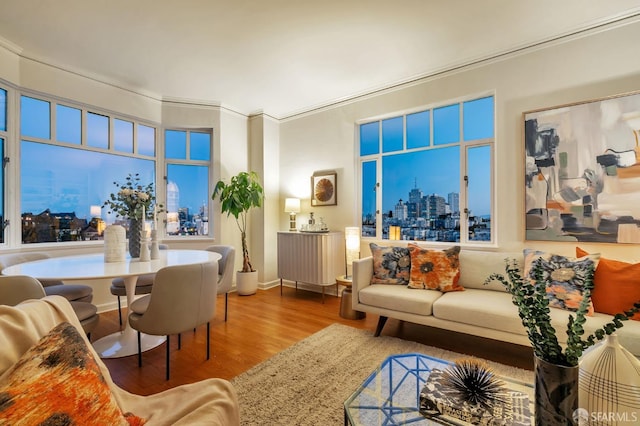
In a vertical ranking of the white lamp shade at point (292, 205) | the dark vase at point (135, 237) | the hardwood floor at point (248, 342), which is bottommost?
the hardwood floor at point (248, 342)

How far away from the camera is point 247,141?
4.90m

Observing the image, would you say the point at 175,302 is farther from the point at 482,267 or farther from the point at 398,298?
the point at 482,267

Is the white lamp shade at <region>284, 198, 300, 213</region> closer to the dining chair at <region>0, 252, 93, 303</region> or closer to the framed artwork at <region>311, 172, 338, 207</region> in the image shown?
the framed artwork at <region>311, 172, 338, 207</region>

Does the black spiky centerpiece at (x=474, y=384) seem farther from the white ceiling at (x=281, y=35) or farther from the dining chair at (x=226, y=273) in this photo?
the white ceiling at (x=281, y=35)

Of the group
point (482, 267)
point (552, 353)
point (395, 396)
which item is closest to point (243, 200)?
point (482, 267)

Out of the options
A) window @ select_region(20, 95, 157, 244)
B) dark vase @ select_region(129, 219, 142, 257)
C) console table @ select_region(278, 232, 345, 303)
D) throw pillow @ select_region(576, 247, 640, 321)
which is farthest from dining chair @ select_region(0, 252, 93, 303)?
throw pillow @ select_region(576, 247, 640, 321)

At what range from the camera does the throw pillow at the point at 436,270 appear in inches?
108

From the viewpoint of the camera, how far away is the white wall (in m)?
2.56

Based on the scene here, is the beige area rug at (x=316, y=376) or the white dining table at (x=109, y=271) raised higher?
the white dining table at (x=109, y=271)

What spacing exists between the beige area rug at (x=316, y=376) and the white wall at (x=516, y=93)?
1.51 m

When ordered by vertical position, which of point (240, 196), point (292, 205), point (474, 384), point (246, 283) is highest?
point (240, 196)

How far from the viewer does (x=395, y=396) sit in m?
1.39

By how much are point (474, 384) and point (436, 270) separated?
1563mm

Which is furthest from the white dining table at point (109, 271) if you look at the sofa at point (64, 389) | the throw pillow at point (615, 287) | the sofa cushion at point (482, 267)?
the throw pillow at point (615, 287)
